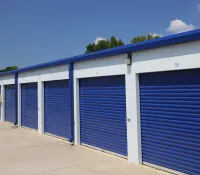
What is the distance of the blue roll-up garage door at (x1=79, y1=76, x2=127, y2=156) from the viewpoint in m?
8.85

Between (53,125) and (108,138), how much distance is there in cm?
460

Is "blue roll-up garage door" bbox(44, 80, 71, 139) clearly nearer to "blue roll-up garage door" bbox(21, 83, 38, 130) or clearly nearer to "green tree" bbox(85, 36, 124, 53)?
"blue roll-up garage door" bbox(21, 83, 38, 130)

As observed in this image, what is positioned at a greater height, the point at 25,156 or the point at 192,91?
the point at 192,91

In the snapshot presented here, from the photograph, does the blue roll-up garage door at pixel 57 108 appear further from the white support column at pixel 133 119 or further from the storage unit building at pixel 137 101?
the white support column at pixel 133 119

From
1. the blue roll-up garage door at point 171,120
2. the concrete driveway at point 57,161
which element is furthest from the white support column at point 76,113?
the blue roll-up garage door at point 171,120

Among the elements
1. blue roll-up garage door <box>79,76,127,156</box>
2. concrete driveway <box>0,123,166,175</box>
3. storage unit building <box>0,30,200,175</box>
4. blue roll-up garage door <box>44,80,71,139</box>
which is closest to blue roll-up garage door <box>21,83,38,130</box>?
blue roll-up garage door <box>44,80,71,139</box>

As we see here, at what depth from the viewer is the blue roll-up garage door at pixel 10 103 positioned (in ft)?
62.1

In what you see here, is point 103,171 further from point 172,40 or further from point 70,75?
point 70,75

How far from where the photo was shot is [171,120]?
7.18 m

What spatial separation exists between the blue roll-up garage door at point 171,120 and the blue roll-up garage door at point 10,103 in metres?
12.6

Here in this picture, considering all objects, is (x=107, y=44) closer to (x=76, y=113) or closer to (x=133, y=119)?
(x=76, y=113)

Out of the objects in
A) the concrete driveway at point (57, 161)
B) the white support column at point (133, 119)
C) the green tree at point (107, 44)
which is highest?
the green tree at point (107, 44)

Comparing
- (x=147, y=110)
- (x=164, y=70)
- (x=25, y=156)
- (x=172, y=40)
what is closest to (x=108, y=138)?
(x=147, y=110)

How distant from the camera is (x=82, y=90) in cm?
1105
